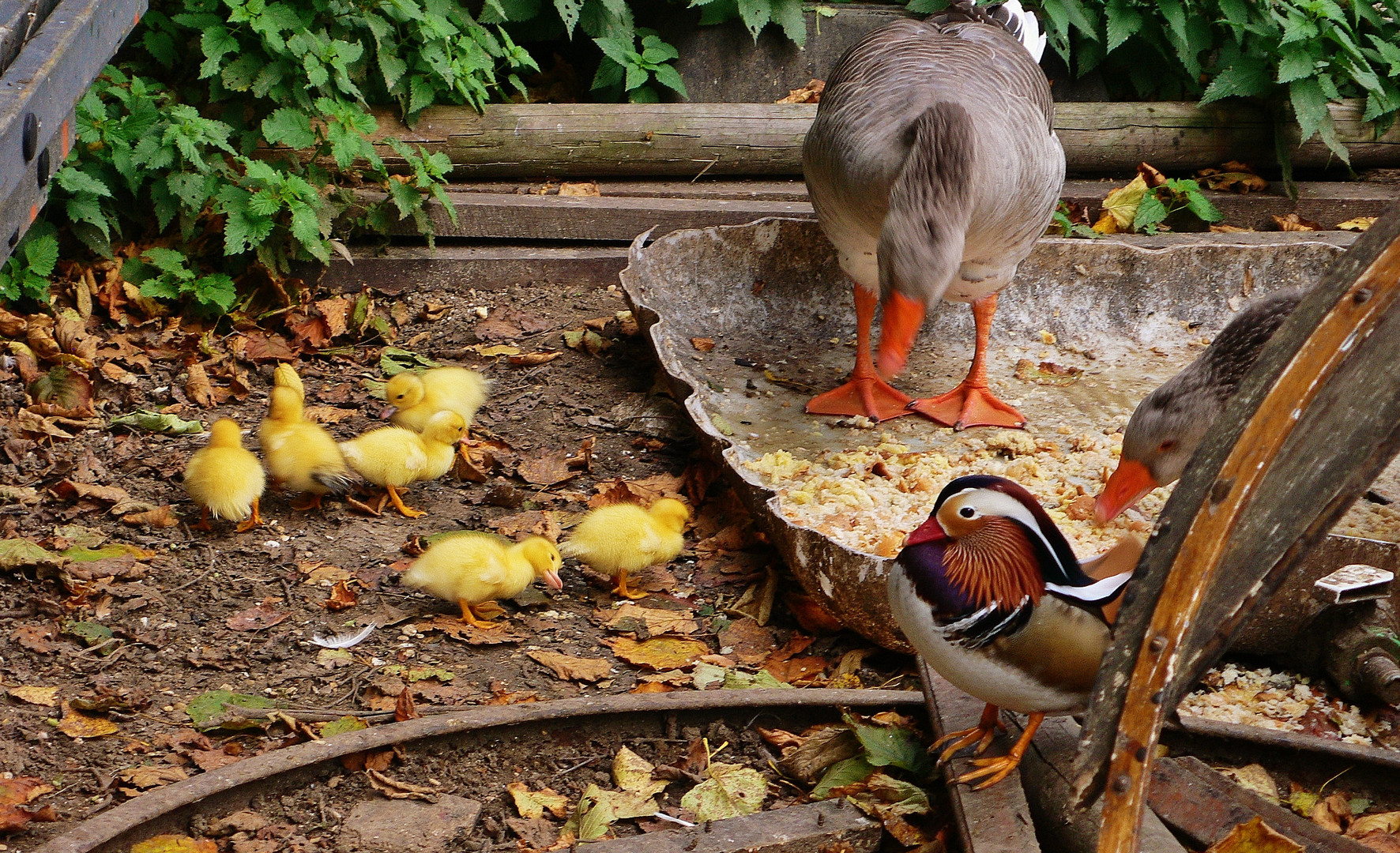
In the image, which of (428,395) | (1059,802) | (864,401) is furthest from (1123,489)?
(428,395)

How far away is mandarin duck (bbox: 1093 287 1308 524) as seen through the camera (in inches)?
127

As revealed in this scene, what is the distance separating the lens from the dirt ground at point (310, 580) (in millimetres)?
2896

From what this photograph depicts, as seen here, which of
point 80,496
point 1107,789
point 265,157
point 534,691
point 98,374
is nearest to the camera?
point 1107,789

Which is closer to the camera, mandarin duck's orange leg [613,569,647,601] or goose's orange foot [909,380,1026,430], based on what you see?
mandarin duck's orange leg [613,569,647,601]

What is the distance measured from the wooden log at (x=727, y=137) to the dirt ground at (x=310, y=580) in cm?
135

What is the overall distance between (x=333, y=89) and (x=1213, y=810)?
4.97 m

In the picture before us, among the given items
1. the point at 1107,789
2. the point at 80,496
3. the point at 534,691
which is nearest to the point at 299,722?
the point at 534,691

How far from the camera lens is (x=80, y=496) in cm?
400

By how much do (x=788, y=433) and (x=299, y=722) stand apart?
2173mm

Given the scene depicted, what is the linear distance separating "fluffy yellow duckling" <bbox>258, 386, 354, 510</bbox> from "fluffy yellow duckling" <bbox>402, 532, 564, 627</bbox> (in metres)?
0.59

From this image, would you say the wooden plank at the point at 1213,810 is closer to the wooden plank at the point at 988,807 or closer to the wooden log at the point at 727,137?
the wooden plank at the point at 988,807

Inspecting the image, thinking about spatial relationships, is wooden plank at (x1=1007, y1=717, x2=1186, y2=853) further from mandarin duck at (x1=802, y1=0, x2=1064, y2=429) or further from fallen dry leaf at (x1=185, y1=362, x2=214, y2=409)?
fallen dry leaf at (x1=185, y1=362, x2=214, y2=409)

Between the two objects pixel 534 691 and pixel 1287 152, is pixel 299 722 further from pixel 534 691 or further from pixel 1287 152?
pixel 1287 152

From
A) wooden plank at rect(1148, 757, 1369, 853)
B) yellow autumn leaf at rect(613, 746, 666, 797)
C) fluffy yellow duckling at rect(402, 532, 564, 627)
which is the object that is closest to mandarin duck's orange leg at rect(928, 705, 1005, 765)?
wooden plank at rect(1148, 757, 1369, 853)
